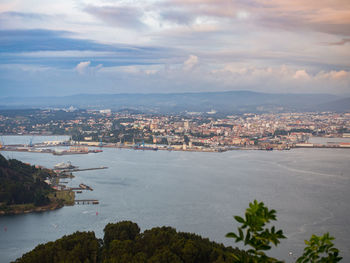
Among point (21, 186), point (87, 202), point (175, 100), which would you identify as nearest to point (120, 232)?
point (87, 202)

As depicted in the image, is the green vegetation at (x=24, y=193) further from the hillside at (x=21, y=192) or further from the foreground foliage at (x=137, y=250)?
the foreground foliage at (x=137, y=250)

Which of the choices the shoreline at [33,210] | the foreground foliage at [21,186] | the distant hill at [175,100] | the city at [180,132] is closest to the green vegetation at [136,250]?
the shoreline at [33,210]

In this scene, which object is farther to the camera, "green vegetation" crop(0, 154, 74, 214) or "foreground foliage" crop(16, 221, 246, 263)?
"green vegetation" crop(0, 154, 74, 214)

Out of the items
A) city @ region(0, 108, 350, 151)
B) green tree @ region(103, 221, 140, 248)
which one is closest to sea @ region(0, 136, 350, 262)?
green tree @ region(103, 221, 140, 248)

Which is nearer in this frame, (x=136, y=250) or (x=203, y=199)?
(x=136, y=250)

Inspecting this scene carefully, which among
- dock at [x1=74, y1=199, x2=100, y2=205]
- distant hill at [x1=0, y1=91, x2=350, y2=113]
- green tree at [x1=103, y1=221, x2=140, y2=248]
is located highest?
distant hill at [x1=0, y1=91, x2=350, y2=113]

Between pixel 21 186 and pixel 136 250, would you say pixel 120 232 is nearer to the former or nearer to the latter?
pixel 136 250

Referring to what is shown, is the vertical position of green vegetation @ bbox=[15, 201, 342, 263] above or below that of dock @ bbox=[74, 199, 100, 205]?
above

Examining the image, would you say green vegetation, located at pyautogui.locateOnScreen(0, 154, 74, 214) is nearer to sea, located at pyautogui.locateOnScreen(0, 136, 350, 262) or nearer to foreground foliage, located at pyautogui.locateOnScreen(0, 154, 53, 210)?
foreground foliage, located at pyautogui.locateOnScreen(0, 154, 53, 210)

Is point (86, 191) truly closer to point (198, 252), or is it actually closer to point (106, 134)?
point (198, 252)
